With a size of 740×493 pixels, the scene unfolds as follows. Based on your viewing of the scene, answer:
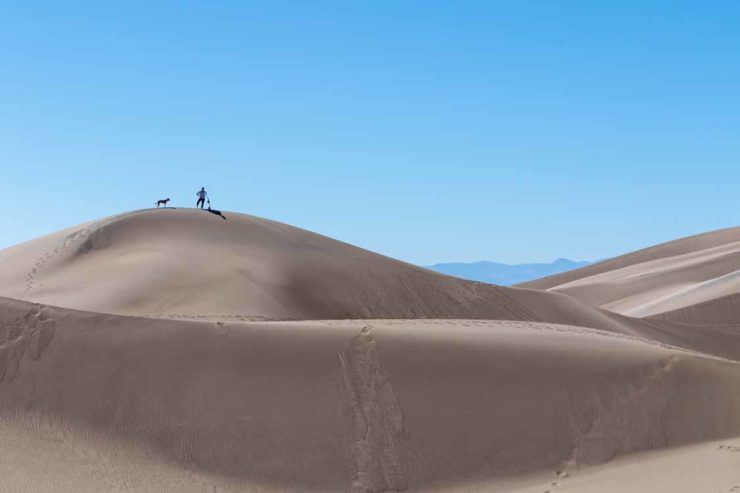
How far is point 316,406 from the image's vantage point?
47.3ft

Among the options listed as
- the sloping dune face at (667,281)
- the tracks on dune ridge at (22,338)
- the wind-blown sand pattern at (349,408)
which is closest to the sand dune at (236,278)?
the wind-blown sand pattern at (349,408)

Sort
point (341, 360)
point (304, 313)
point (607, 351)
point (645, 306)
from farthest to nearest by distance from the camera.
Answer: point (645, 306) → point (304, 313) → point (607, 351) → point (341, 360)

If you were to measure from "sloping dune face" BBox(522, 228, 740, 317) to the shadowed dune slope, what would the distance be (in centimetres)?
3002

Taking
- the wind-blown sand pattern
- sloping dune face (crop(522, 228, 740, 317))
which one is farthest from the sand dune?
sloping dune face (crop(522, 228, 740, 317))

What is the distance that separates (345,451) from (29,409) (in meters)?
4.45

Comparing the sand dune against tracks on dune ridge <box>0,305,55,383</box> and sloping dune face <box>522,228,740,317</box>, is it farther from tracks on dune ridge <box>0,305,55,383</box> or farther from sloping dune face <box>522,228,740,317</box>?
sloping dune face <box>522,228,740,317</box>

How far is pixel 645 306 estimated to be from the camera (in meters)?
50.2

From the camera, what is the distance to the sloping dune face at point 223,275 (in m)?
26.2

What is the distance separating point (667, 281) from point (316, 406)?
158ft

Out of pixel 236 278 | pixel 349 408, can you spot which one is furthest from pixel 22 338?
pixel 236 278

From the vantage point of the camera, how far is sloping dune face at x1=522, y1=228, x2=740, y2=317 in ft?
154

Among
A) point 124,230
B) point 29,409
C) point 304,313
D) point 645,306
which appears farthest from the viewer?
point 645,306

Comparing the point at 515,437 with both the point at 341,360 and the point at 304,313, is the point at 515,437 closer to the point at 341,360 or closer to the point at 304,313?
the point at 341,360

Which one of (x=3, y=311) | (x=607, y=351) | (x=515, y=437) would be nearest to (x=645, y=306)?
(x=607, y=351)
